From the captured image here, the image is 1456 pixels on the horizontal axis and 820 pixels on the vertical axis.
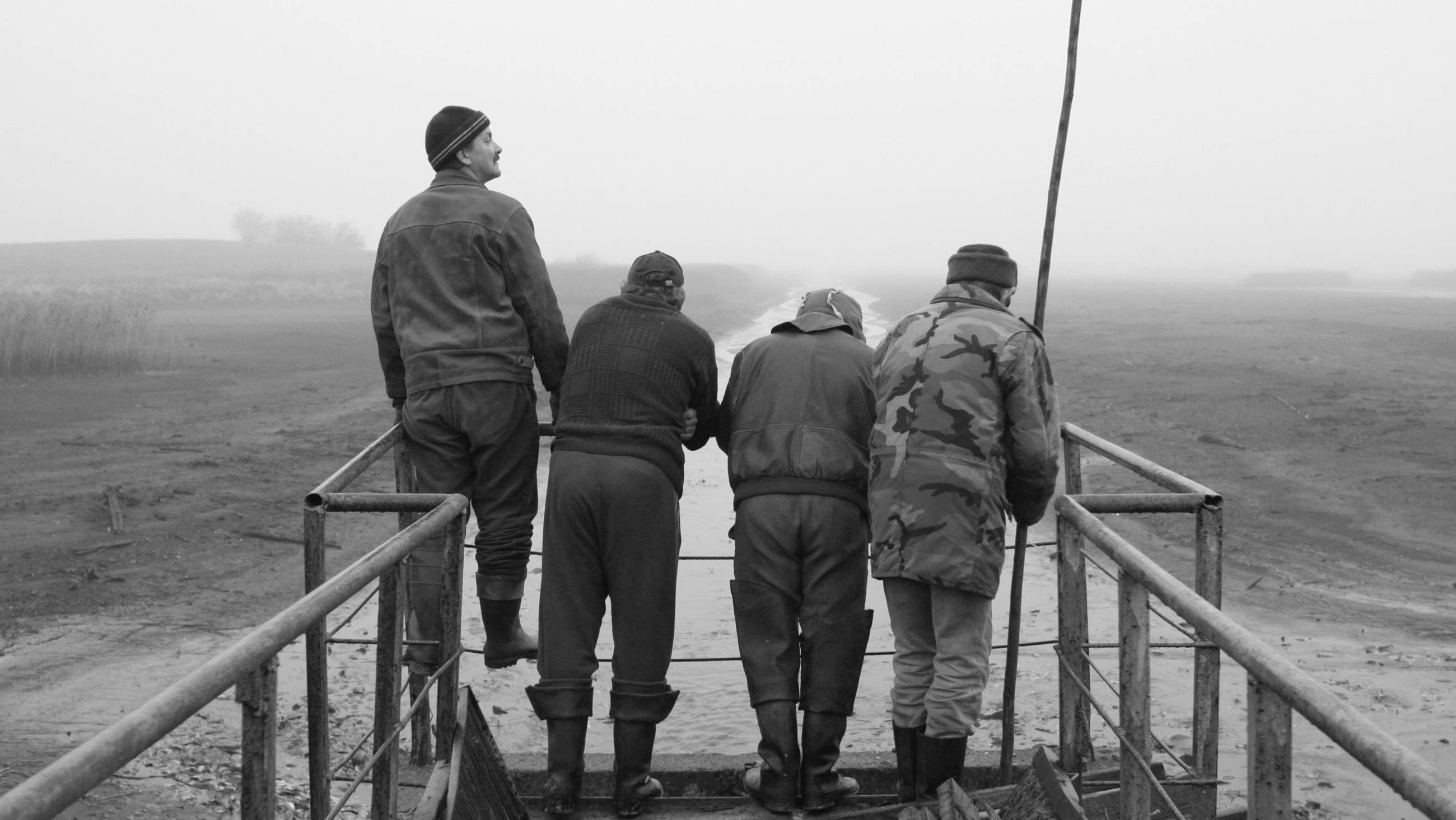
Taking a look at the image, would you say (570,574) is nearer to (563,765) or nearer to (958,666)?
(563,765)

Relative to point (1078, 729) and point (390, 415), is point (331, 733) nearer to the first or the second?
point (1078, 729)

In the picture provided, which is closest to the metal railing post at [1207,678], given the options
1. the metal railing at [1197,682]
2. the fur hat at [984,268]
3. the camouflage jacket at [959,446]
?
the metal railing at [1197,682]

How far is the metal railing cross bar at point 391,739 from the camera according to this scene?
2943mm

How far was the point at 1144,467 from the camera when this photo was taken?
4.12 meters

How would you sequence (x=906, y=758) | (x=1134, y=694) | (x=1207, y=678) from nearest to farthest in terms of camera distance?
(x=1134, y=694) → (x=1207, y=678) → (x=906, y=758)

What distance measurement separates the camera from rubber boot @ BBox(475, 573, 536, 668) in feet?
14.6

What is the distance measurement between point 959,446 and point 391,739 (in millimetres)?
1820

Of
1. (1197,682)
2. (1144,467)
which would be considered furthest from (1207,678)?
(1144,467)

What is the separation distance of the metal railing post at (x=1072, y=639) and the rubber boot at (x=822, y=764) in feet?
2.26

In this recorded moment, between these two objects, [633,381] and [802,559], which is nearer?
[633,381]

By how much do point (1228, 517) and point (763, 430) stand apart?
8.01 m

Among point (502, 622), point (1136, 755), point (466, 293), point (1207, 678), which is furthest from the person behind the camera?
point (502, 622)

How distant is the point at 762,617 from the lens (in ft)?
14.1

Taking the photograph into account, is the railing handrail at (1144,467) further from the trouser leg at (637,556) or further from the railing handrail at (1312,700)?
the trouser leg at (637,556)
